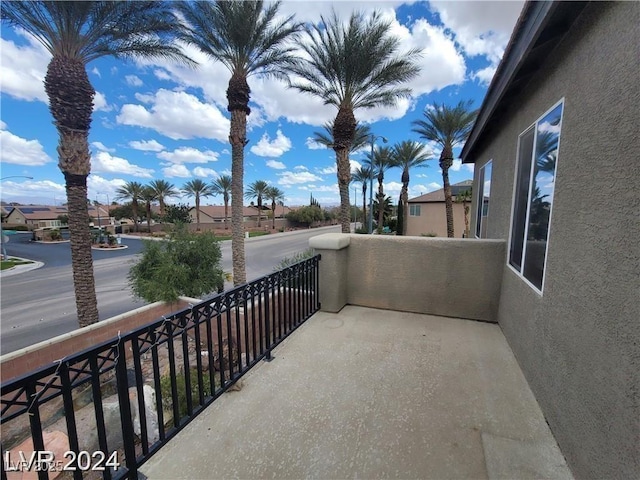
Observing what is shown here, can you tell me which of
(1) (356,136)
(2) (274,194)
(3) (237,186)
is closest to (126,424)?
(3) (237,186)

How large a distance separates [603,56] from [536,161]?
1417 millimetres

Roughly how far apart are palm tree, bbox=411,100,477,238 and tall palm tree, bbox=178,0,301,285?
11544mm

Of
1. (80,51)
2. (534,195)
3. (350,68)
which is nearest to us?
(534,195)

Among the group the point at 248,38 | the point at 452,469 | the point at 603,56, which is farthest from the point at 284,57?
the point at 452,469

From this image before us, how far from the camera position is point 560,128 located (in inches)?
97.7

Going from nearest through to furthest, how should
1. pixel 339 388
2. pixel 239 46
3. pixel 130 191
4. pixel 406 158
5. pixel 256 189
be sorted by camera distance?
pixel 339 388 → pixel 239 46 → pixel 406 158 → pixel 130 191 → pixel 256 189

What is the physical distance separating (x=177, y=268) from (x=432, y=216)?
2451 cm

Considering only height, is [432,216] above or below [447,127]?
below

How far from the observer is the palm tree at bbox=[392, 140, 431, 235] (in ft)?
85.7

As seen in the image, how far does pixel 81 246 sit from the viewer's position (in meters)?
7.73

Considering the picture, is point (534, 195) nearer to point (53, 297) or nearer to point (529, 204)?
point (529, 204)

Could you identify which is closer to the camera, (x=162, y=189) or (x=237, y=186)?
(x=237, y=186)

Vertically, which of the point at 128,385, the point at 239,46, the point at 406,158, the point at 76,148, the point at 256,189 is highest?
the point at 239,46

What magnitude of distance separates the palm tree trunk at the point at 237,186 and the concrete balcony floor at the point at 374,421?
7.21 m
